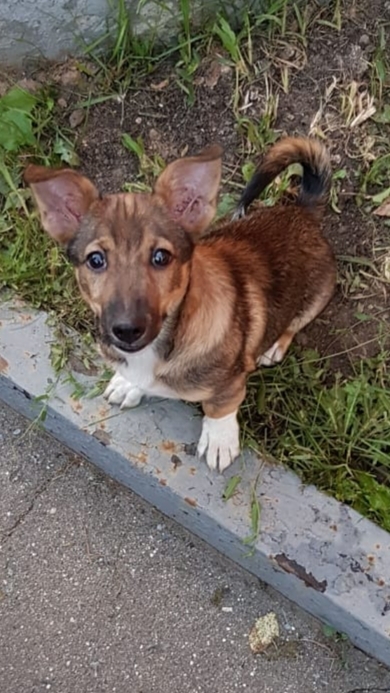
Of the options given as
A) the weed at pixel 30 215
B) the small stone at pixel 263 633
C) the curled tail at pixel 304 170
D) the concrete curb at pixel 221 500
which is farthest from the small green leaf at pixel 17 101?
the small stone at pixel 263 633

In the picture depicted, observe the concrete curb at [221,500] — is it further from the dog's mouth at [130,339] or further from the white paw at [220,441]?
the dog's mouth at [130,339]

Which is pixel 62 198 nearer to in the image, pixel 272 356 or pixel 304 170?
pixel 304 170

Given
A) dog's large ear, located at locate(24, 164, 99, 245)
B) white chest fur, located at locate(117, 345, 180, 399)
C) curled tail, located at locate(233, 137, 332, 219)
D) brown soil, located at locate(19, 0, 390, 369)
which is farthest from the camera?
brown soil, located at locate(19, 0, 390, 369)

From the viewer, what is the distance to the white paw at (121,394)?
3.28 metres

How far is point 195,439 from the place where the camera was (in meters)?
3.26

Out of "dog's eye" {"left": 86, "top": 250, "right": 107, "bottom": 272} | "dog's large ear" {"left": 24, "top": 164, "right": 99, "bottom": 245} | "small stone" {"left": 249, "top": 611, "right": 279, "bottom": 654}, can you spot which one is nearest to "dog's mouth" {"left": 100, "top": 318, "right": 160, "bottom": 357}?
"dog's eye" {"left": 86, "top": 250, "right": 107, "bottom": 272}

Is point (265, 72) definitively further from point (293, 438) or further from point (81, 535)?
point (81, 535)

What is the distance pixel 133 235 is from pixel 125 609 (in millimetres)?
1436

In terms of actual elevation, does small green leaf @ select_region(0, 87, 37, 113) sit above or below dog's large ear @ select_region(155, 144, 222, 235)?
below

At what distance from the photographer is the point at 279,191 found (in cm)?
362

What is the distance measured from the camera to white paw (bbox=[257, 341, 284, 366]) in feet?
11.1

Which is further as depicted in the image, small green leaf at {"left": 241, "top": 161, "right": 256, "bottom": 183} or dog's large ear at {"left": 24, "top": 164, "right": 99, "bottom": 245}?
small green leaf at {"left": 241, "top": 161, "right": 256, "bottom": 183}

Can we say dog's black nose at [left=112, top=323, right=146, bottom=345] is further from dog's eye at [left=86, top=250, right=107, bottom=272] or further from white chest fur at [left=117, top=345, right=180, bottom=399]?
white chest fur at [left=117, top=345, right=180, bottom=399]

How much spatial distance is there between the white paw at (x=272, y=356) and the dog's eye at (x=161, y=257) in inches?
37.6
